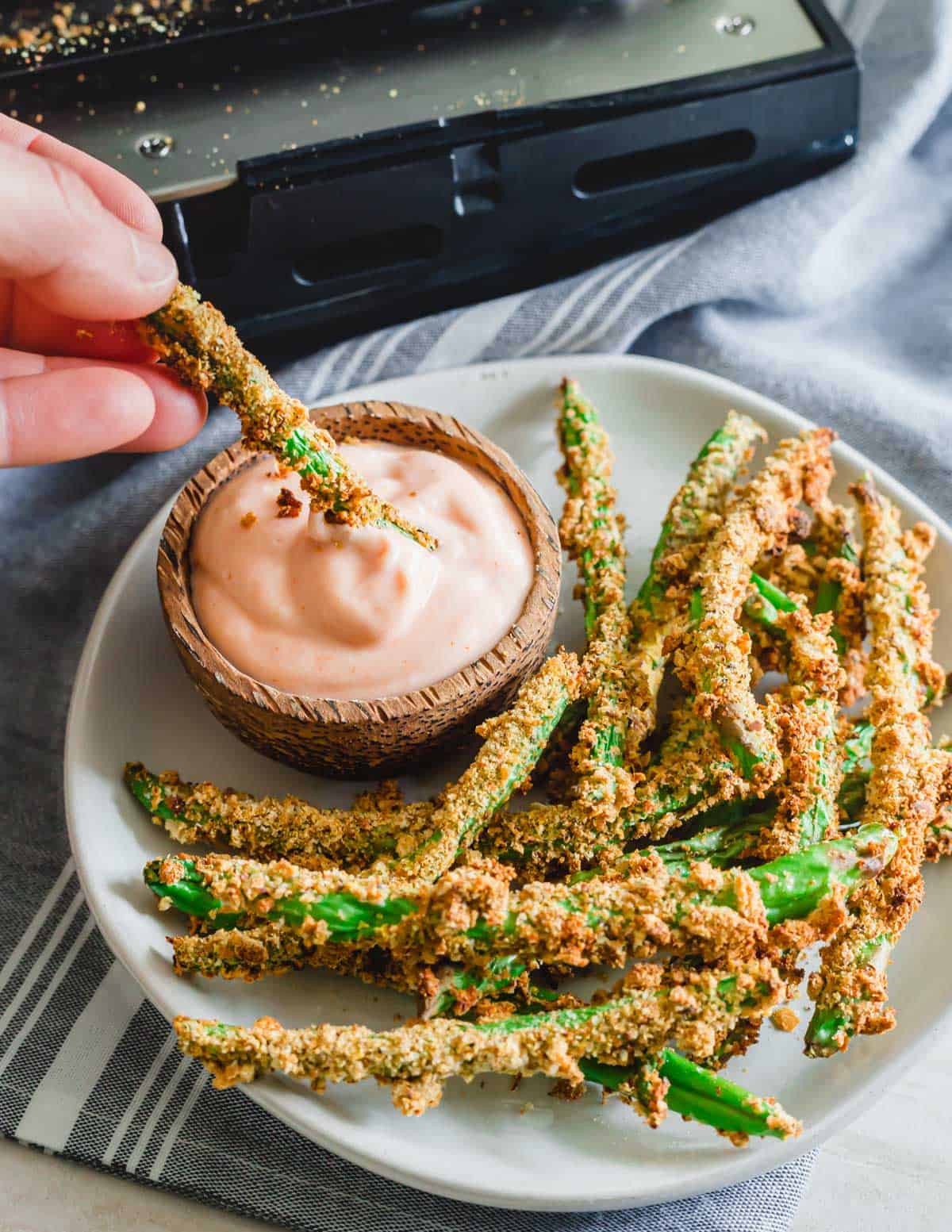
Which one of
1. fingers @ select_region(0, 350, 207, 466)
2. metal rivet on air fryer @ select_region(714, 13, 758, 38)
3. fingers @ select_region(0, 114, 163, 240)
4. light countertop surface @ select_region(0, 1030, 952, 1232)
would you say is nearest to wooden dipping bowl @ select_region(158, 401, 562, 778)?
fingers @ select_region(0, 350, 207, 466)

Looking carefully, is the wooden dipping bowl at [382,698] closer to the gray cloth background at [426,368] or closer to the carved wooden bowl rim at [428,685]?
the carved wooden bowl rim at [428,685]

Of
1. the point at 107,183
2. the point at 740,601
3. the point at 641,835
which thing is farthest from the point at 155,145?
the point at 641,835

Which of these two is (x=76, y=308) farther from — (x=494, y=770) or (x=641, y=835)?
(x=641, y=835)

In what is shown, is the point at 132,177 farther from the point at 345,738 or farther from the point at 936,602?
the point at 936,602

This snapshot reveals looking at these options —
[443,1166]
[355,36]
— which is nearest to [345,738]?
[443,1166]

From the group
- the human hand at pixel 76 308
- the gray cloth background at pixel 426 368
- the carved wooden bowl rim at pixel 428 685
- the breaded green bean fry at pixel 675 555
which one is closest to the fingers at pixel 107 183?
the human hand at pixel 76 308

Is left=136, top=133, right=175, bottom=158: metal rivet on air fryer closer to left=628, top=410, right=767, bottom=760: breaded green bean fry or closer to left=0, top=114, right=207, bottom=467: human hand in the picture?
left=0, top=114, right=207, bottom=467: human hand

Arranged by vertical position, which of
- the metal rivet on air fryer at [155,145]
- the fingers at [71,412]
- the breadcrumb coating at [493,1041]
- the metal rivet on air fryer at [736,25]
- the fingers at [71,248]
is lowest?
the breadcrumb coating at [493,1041]
